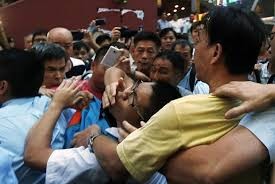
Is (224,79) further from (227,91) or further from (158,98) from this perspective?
(158,98)

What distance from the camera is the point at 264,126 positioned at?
170 cm

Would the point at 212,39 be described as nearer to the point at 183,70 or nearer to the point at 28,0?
the point at 183,70

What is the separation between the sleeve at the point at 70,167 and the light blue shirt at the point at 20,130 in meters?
0.38

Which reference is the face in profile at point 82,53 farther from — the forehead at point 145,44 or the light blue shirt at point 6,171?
the light blue shirt at point 6,171

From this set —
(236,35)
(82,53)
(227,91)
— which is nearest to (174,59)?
(236,35)

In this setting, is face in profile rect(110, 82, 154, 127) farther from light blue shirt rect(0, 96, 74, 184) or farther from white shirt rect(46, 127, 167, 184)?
light blue shirt rect(0, 96, 74, 184)

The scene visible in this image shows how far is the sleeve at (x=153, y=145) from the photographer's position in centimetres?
171

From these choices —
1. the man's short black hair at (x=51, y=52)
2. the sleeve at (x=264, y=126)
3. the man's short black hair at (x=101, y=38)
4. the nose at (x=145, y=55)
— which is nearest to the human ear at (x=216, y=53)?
the sleeve at (x=264, y=126)

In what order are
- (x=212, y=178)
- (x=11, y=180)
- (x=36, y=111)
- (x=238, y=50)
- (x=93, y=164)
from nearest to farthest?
(x=212, y=178) → (x=238, y=50) → (x=93, y=164) → (x=11, y=180) → (x=36, y=111)

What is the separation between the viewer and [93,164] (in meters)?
2.08

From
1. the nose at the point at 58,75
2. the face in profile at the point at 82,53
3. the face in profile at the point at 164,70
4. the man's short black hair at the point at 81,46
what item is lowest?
the face in profile at the point at 82,53

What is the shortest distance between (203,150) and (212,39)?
455 mm

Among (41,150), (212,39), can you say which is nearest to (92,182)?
(41,150)

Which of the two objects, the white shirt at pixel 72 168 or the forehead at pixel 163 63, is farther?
the forehead at pixel 163 63
